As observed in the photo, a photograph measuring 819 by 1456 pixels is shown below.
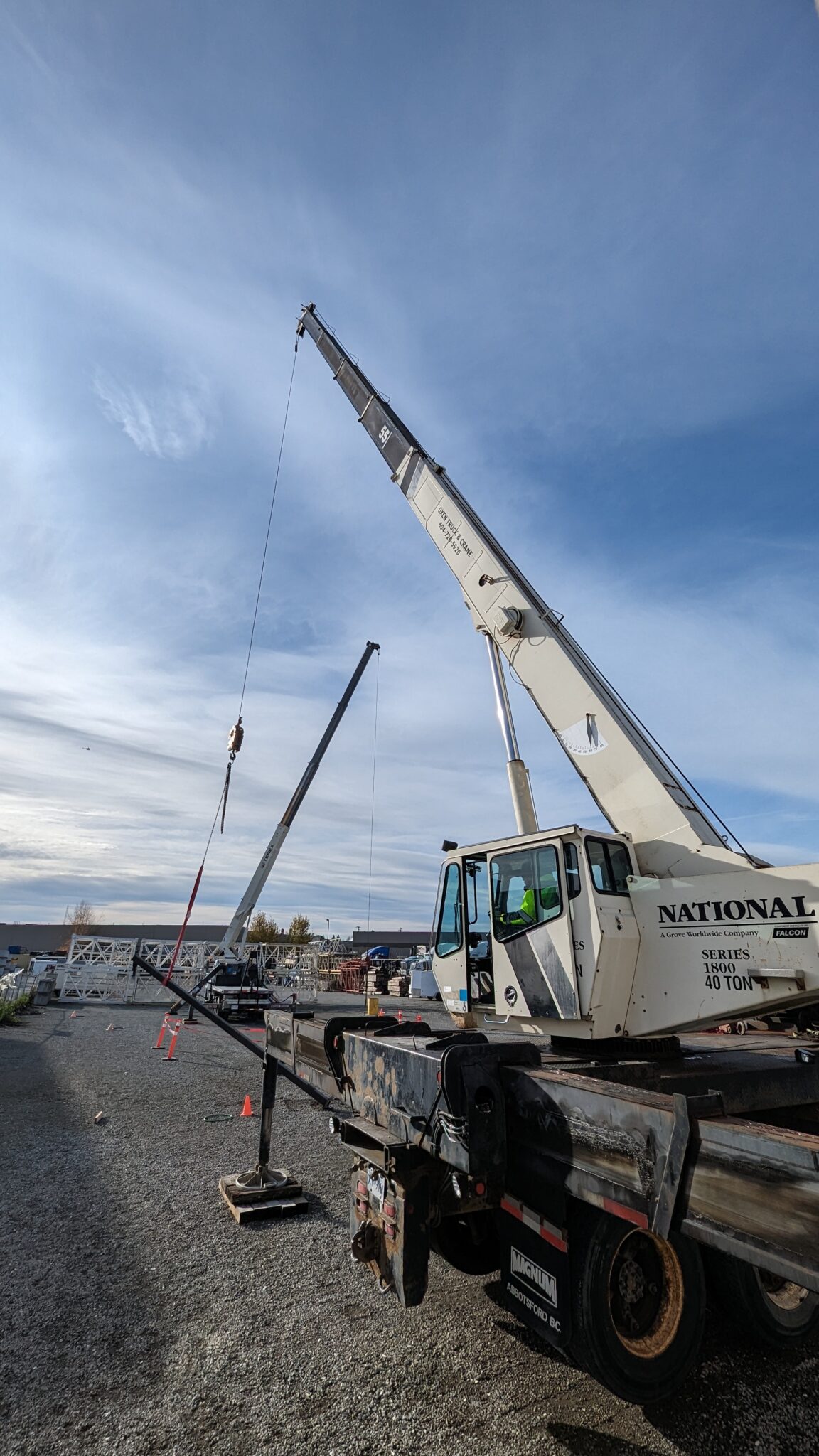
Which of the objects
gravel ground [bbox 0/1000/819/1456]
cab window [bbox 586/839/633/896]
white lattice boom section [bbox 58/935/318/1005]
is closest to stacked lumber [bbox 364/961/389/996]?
white lattice boom section [bbox 58/935/318/1005]

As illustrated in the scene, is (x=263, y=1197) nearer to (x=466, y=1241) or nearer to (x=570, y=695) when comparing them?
(x=466, y=1241)

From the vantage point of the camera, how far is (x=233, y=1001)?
21.4m

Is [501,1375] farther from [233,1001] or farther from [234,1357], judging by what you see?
[233,1001]

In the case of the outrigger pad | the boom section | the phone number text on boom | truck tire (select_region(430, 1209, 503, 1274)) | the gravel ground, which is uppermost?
the phone number text on boom

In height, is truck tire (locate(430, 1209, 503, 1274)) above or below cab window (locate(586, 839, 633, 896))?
below

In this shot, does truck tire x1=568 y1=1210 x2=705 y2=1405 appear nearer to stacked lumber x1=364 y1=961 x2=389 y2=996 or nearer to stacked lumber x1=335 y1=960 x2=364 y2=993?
stacked lumber x1=364 y1=961 x2=389 y2=996

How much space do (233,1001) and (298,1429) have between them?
19.8m

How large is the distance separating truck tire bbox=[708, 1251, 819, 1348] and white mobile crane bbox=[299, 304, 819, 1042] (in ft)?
4.10

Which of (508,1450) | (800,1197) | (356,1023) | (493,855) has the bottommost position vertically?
(508,1450)

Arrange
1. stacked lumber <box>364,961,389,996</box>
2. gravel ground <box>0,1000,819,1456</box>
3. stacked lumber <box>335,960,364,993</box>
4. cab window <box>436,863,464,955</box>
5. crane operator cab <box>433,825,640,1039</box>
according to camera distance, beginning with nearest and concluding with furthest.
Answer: gravel ground <box>0,1000,819,1456</box>, crane operator cab <box>433,825,640,1039</box>, cab window <box>436,863,464,955</box>, stacked lumber <box>364,961,389,996</box>, stacked lumber <box>335,960,364,993</box>

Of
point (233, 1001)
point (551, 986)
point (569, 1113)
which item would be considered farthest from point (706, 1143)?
point (233, 1001)

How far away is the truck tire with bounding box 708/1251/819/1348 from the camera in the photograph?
3.72 metres

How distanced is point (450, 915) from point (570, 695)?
2.36 meters

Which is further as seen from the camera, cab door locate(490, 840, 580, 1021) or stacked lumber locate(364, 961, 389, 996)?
stacked lumber locate(364, 961, 389, 996)
